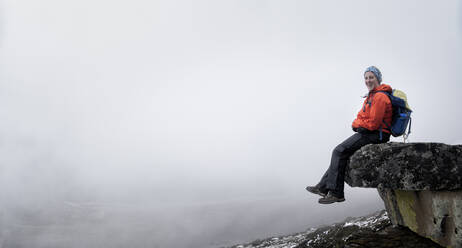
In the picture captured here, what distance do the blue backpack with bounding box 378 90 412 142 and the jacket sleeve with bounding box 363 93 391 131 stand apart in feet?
0.91

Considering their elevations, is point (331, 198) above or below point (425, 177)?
below

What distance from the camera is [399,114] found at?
246 inches

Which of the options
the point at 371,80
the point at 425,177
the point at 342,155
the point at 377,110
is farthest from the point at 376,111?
the point at 425,177

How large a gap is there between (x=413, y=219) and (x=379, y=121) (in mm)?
2809

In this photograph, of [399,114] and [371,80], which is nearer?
[399,114]

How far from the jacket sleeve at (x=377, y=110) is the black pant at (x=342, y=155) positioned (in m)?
0.30

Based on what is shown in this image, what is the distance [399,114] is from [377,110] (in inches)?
25.5

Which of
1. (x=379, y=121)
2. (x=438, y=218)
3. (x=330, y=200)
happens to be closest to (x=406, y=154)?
(x=379, y=121)

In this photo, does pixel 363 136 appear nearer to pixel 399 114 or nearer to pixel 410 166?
pixel 399 114

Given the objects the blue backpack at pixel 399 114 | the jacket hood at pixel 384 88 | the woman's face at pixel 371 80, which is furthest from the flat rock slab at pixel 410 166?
the woman's face at pixel 371 80

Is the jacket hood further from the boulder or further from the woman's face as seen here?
the boulder

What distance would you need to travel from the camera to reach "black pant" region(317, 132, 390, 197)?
21.1 ft

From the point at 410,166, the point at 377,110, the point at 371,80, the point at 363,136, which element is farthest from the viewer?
the point at 371,80

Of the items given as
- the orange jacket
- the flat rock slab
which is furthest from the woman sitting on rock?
the flat rock slab
